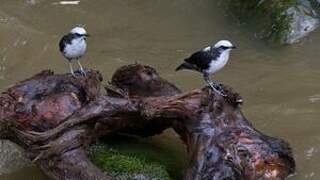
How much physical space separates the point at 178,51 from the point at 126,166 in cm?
Result: 333

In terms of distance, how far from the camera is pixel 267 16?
926 cm

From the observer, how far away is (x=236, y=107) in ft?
19.3

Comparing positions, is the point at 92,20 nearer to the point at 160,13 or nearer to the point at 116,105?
the point at 160,13

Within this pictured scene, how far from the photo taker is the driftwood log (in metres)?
5.41

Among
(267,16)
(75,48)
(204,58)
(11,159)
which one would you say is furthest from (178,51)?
(11,159)

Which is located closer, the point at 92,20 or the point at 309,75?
the point at 309,75

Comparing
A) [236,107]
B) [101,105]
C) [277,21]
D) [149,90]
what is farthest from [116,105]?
[277,21]

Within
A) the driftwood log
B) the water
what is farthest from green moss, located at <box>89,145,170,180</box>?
the water

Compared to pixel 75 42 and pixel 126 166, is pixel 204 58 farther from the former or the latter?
pixel 75 42

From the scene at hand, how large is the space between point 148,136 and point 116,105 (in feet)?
2.81

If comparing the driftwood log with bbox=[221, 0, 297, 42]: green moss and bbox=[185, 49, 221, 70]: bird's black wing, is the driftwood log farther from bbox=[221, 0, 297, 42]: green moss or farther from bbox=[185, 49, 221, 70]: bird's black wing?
bbox=[221, 0, 297, 42]: green moss

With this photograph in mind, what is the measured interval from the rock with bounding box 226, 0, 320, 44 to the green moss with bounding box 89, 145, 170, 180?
11.8ft

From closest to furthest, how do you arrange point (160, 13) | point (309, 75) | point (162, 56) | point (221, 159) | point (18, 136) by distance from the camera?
point (221, 159) < point (18, 136) < point (309, 75) < point (162, 56) < point (160, 13)

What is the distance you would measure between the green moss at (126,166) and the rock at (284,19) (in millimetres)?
3587
